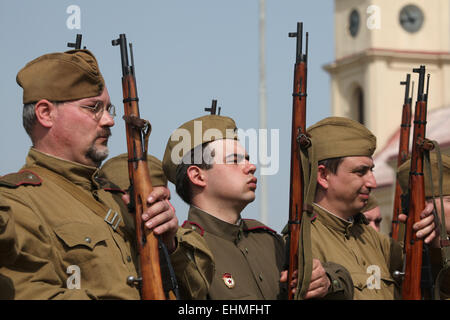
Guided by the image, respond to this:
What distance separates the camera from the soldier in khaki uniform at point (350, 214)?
6.28 metres

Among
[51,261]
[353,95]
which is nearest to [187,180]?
[51,261]

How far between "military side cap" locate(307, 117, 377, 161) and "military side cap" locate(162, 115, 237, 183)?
2.27 feet

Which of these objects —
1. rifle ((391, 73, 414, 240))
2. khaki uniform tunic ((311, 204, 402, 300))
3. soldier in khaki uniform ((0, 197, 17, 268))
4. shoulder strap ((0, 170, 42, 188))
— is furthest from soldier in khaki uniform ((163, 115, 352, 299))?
rifle ((391, 73, 414, 240))

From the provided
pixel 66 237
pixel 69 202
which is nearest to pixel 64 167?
pixel 69 202

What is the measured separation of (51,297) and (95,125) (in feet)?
3.26

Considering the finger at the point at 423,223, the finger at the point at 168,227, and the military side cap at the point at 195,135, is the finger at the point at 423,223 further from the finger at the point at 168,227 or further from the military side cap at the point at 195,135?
the finger at the point at 168,227

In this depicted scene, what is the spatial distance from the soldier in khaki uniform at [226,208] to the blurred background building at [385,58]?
40.3 meters

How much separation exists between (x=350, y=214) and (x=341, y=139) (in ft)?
1.59

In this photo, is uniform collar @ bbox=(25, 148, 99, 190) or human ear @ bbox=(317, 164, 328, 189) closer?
uniform collar @ bbox=(25, 148, 99, 190)

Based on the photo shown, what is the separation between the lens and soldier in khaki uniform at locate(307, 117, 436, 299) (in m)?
6.28

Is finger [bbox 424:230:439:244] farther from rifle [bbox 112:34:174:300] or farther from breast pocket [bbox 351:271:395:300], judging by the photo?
rifle [bbox 112:34:174:300]

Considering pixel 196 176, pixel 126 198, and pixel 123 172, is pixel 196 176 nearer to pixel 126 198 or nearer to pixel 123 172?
pixel 126 198

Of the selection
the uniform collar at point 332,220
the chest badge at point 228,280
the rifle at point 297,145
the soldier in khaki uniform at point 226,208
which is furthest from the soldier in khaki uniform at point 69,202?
the uniform collar at point 332,220
